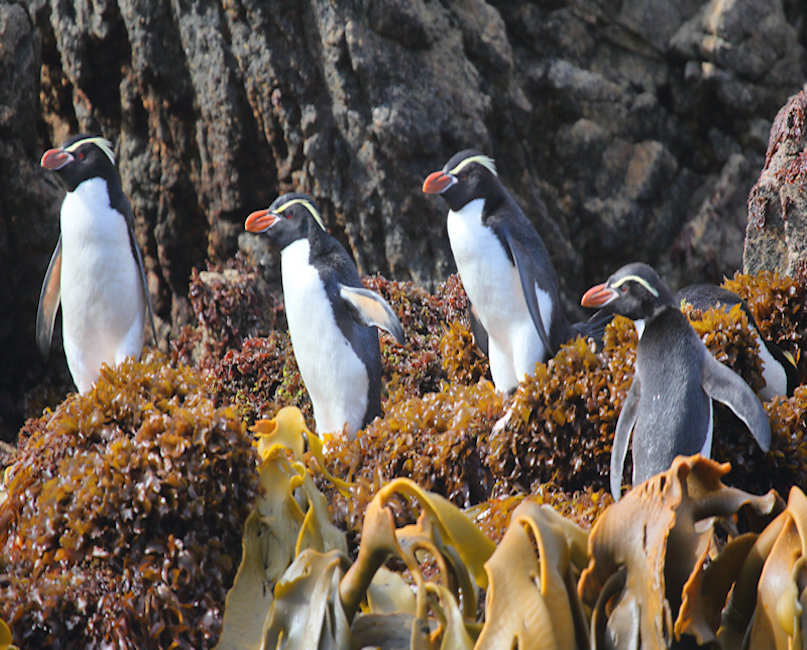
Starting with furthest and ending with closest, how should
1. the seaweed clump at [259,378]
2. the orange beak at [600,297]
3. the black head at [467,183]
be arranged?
1. the seaweed clump at [259,378]
2. the black head at [467,183]
3. the orange beak at [600,297]

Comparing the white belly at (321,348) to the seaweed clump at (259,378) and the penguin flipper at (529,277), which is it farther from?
the seaweed clump at (259,378)

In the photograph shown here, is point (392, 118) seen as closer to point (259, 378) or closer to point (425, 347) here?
point (425, 347)

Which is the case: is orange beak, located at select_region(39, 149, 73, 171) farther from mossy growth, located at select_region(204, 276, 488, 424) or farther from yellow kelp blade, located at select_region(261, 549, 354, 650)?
yellow kelp blade, located at select_region(261, 549, 354, 650)

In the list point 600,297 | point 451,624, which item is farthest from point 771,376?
point 451,624

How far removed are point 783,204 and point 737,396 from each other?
1.50 m

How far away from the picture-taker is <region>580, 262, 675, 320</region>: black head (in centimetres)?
243

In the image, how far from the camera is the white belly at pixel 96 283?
3.90m

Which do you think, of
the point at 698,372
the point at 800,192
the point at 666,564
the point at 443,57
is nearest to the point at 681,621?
the point at 666,564

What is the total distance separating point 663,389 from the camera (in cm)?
233

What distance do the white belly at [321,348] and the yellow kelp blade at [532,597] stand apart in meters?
2.13

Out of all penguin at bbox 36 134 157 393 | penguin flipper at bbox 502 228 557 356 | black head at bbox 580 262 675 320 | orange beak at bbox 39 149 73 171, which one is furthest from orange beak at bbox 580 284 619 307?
orange beak at bbox 39 149 73 171

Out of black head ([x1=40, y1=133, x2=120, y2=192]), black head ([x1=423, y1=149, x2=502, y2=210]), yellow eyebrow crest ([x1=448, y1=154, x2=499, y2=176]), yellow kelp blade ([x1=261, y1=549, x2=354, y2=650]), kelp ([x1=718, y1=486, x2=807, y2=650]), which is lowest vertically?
kelp ([x1=718, y1=486, x2=807, y2=650])

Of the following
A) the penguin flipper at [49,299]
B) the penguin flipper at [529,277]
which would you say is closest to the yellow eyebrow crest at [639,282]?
the penguin flipper at [529,277]

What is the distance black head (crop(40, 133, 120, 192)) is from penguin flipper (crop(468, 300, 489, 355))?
183 centimetres
